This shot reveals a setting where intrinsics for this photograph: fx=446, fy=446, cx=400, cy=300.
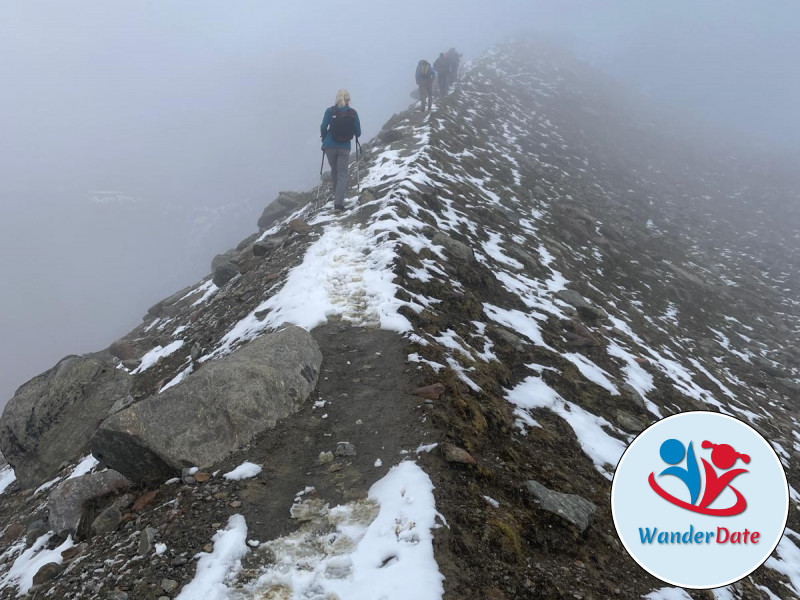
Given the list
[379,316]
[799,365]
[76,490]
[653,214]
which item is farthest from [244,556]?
[653,214]

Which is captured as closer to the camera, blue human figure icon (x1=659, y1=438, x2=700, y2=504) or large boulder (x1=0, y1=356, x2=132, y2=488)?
blue human figure icon (x1=659, y1=438, x2=700, y2=504)

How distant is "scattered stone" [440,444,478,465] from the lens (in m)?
4.56

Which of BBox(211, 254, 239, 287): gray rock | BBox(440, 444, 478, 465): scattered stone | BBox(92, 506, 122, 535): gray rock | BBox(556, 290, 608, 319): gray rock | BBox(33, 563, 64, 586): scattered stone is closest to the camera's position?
BBox(33, 563, 64, 586): scattered stone

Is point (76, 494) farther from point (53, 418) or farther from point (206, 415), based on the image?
point (53, 418)

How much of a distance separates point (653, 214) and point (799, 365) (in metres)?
13.3

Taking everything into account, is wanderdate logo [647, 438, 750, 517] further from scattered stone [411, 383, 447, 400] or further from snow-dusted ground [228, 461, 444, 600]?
scattered stone [411, 383, 447, 400]

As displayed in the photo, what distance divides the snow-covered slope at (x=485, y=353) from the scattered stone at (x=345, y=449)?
0.37 ft

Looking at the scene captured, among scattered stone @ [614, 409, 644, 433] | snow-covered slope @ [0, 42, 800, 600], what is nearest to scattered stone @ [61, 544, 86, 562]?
snow-covered slope @ [0, 42, 800, 600]

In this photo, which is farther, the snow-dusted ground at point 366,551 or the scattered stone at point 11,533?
the scattered stone at point 11,533

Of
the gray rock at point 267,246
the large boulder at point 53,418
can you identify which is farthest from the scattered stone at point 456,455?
the gray rock at point 267,246

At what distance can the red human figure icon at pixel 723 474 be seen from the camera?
299 cm

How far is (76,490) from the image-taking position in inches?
196

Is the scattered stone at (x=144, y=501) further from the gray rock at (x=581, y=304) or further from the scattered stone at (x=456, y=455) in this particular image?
the gray rock at (x=581, y=304)

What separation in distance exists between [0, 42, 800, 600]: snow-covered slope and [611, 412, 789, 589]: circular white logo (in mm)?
1064
